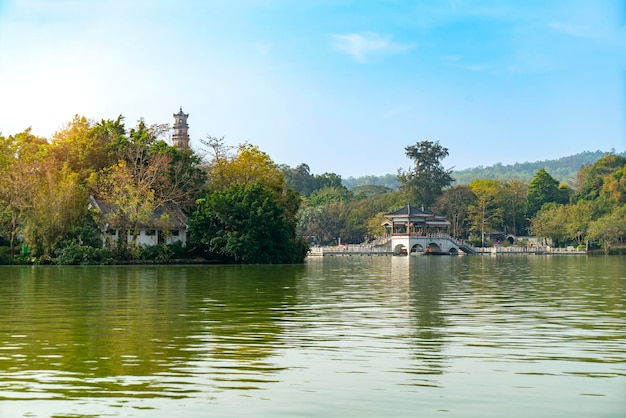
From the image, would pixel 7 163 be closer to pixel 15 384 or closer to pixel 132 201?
pixel 132 201

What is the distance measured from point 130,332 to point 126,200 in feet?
106

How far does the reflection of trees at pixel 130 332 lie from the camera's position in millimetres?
10180

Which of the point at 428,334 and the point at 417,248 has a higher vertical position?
the point at 417,248

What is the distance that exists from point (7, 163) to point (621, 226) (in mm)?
59503

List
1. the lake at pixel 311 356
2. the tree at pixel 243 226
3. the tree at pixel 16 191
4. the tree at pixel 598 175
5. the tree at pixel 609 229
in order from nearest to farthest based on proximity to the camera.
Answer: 1. the lake at pixel 311 356
2. the tree at pixel 16 191
3. the tree at pixel 243 226
4. the tree at pixel 609 229
5. the tree at pixel 598 175

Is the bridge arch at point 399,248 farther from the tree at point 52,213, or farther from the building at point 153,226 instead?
the tree at point 52,213

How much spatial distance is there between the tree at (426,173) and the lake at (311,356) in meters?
82.0

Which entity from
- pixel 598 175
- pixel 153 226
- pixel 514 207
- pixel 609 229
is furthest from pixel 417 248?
pixel 153 226

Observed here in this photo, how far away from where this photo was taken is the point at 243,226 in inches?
1831

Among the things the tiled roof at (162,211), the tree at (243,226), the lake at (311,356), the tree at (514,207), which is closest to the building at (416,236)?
the tree at (514,207)

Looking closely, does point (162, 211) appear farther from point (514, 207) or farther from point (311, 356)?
point (514, 207)

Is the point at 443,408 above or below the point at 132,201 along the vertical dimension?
below

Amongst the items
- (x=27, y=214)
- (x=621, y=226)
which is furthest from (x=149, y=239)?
(x=621, y=226)

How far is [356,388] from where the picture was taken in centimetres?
934
